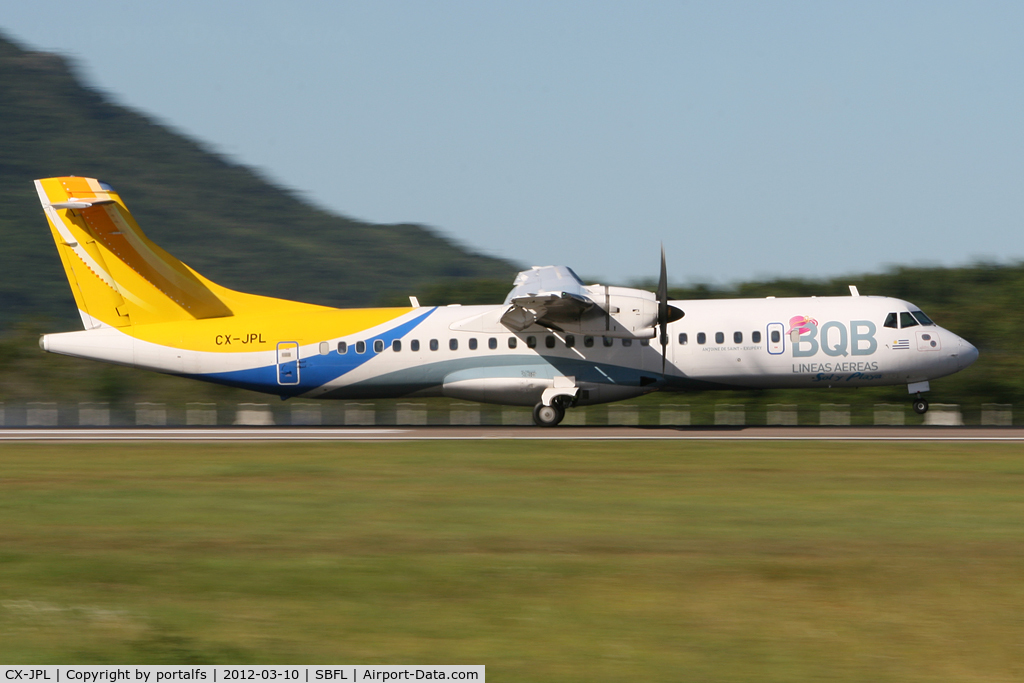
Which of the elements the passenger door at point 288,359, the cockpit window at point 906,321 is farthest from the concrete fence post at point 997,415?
the passenger door at point 288,359

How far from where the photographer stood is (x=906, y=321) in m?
24.0

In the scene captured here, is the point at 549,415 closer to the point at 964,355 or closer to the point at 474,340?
the point at 474,340

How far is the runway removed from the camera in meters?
22.3

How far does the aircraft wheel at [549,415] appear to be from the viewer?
80.4 feet

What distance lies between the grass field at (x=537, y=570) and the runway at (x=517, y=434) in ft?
17.4

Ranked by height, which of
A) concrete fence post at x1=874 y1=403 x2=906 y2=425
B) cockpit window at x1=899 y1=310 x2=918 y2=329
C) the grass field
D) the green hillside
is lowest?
the grass field

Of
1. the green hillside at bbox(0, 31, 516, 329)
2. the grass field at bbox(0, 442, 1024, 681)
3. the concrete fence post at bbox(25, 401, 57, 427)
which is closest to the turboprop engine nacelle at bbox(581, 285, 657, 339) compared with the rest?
the grass field at bbox(0, 442, 1024, 681)

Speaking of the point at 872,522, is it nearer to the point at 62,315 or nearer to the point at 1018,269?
the point at 1018,269

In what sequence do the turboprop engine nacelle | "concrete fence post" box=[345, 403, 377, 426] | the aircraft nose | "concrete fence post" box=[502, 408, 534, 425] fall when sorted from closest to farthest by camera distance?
the turboprop engine nacelle < the aircraft nose < "concrete fence post" box=[502, 408, 534, 425] < "concrete fence post" box=[345, 403, 377, 426]

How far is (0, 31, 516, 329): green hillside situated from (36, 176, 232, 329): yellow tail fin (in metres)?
96.0

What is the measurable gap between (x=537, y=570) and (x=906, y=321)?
1740 centimetres

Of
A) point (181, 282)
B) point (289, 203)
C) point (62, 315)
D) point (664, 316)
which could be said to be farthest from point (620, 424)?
point (289, 203)

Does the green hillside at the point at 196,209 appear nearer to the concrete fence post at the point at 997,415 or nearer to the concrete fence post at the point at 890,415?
the concrete fence post at the point at 890,415

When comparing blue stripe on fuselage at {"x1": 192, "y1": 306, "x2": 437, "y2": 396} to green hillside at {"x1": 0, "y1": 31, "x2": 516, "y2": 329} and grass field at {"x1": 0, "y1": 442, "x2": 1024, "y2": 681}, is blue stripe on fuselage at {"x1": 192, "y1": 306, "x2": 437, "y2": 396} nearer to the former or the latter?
grass field at {"x1": 0, "y1": 442, "x2": 1024, "y2": 681}
